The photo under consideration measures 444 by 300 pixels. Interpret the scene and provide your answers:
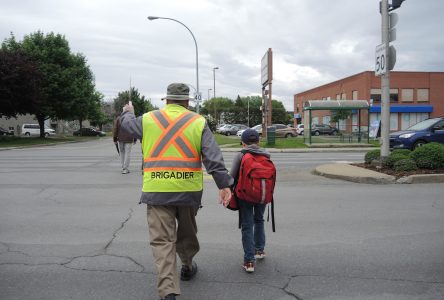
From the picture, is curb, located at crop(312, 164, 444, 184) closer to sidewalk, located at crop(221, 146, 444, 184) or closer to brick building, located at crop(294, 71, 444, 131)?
sidewalk, located at crop(221, 146, 444, 184)

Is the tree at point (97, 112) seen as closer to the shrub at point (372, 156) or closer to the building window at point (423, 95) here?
the building window at point (423, 95)

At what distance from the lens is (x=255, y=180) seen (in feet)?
13.4

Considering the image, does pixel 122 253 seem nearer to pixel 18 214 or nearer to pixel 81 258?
pixel 81 258

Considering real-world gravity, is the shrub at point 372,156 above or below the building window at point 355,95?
below

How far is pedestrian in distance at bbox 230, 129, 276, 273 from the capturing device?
411 centimetres

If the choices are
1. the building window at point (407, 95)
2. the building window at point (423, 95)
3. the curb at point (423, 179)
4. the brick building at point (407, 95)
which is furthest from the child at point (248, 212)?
the building window at point (423, 95)

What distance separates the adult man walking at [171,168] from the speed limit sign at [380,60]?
8.90m

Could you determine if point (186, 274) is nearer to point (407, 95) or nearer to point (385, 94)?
point (385, 94)

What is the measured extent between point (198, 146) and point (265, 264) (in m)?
1.65

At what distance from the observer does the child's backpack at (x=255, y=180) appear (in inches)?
161

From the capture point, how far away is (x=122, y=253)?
4.80 meters

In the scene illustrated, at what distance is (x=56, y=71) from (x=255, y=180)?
42.0 metres

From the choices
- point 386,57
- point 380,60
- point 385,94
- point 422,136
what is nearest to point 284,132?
point 422,136

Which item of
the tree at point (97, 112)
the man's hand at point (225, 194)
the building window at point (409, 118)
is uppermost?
the tree at point (97, 112)
